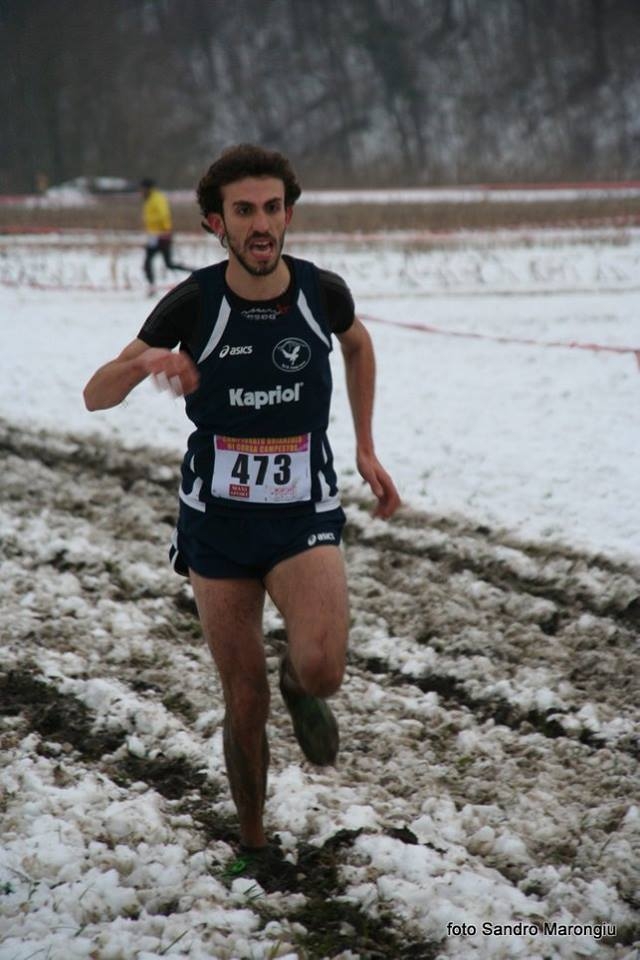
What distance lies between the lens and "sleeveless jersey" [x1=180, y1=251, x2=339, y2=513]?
3572 mm

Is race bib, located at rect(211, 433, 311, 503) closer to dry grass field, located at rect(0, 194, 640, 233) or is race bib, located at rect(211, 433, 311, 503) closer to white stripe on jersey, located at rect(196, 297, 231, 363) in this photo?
white stripe on jersey, located at rect(196, 297, 231, 363)

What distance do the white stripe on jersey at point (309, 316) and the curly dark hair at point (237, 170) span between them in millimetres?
397

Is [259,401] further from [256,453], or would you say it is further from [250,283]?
[250,283]

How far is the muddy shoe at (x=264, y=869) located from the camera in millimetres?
3732

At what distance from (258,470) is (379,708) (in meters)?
1.75

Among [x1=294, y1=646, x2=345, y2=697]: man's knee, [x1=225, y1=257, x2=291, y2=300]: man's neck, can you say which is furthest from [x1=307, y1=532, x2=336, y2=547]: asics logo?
[x1=225, y1=257, x2=291, y2=300]: man's neck

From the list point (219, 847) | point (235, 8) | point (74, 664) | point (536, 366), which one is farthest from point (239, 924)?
point (235, 8)

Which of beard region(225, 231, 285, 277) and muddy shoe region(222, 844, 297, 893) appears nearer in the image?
beard region(225, 231, 285, 277)

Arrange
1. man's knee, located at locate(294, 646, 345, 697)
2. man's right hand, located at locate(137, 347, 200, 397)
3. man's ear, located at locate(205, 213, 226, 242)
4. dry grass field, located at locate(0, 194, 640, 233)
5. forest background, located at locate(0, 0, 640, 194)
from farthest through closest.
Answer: forest background, located at locate(0, 0, 640, 194) < dry grass field, located at locate(0, 194, 640, 233) < man's ear, located at locate(205, 213, 226, 242) < man's knee, located at locate(294, 646, 345, 697) < man's right hand, located at locate(137, 347, 200, 397)

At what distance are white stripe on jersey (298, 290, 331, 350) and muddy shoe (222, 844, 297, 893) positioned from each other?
1819 millimetres

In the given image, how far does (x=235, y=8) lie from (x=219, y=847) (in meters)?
69.5

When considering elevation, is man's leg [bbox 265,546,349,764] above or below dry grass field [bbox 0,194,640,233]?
below

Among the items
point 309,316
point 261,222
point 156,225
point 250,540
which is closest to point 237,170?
point 261,222

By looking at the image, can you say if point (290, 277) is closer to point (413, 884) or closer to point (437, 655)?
point (413, 884)
